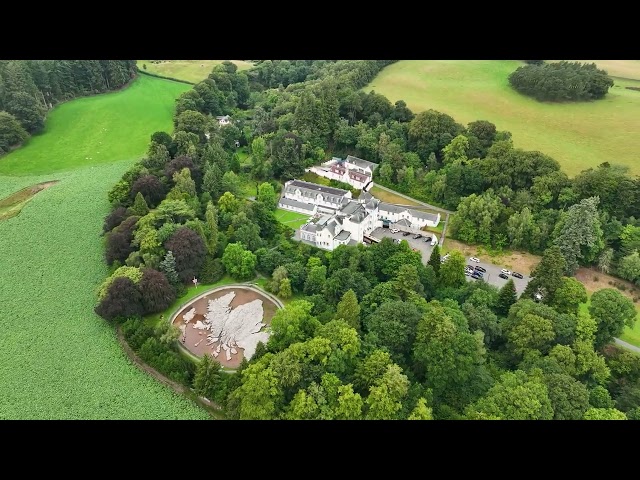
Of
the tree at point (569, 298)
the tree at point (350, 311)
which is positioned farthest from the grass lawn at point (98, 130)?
the tree at point (569, 298)

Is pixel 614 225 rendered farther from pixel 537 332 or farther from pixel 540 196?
pixel 537 332

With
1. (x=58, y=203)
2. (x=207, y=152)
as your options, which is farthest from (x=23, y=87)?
(x=207, y=152)

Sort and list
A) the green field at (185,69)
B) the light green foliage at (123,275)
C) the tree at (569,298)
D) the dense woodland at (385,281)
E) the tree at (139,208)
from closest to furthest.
Result: 1. the dense woodland at (385,281)
2. the tree at (569,298)
3. the light green foliage at (123,275)
4. the tree at (139,208)
5. the green field at (185,69)

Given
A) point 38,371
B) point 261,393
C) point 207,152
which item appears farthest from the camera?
point 207,152

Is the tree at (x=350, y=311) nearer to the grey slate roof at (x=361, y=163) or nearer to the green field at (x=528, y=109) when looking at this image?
the grey slate roof at (x=361, y=163)

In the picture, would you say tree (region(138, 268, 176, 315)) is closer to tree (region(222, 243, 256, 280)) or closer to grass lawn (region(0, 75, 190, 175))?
tree (region(222, 243, 256, 280))

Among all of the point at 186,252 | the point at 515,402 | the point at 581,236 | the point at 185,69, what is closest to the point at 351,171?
the point at 186,252

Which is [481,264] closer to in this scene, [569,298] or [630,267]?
[569,298]

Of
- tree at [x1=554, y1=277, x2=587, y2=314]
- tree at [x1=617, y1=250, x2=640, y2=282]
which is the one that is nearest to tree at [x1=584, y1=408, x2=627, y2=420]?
tree at [x1=554, y1=277, x2=587, y2=314]
